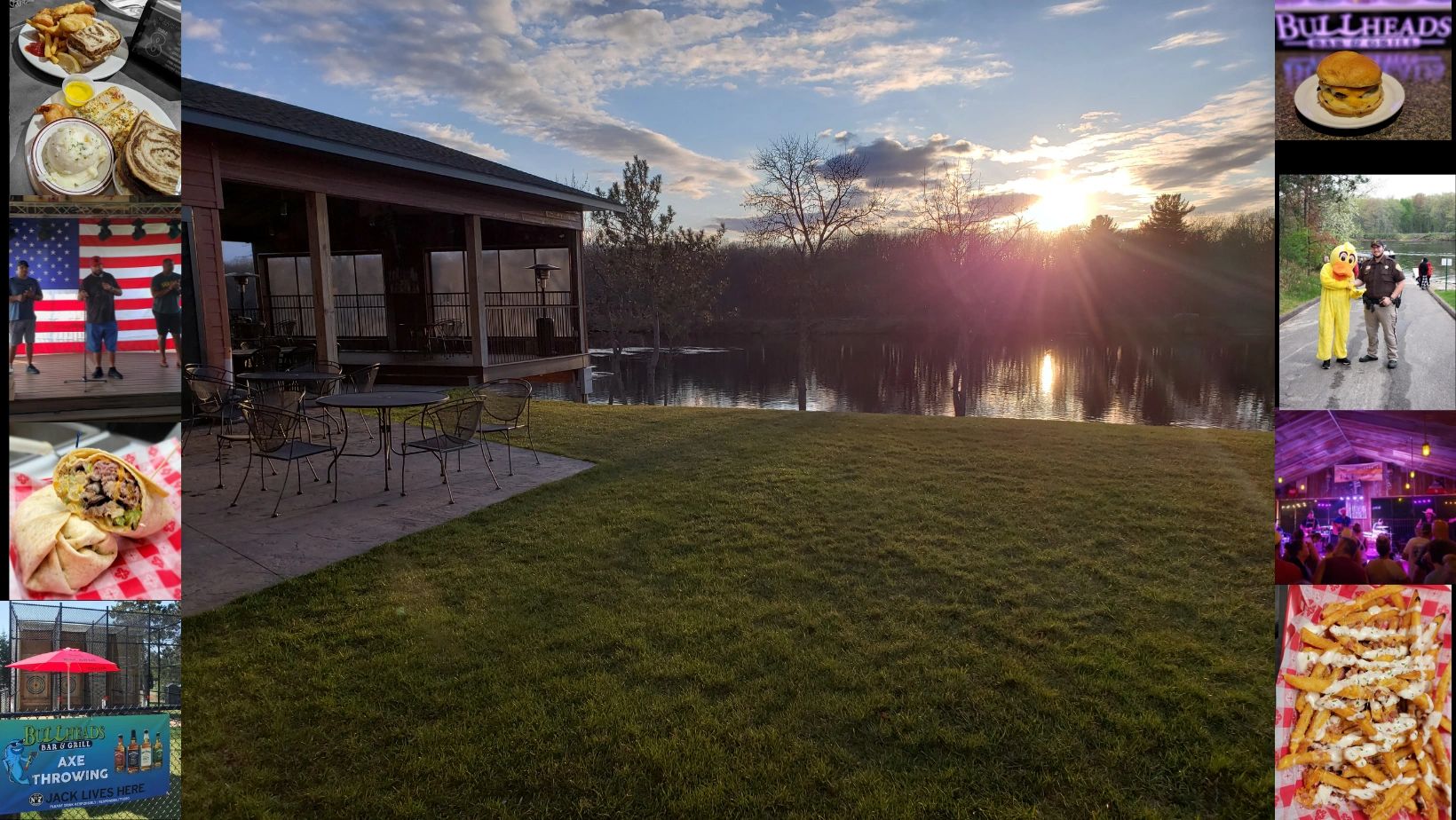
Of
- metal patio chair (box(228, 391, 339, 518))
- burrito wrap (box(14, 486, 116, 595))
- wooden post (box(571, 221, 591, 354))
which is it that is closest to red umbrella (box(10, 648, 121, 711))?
burrito wrap (box(14, 486, 116, 595))

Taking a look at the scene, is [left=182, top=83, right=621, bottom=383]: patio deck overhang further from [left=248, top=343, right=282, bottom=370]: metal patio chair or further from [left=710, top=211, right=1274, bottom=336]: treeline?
[left=710, top=211, right=1274, bottom=336]: treeline

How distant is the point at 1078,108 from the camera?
320 cm

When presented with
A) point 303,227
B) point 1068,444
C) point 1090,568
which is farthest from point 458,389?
point 1090,568

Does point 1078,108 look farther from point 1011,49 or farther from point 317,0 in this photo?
point 317,0

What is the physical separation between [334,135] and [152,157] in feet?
28.3

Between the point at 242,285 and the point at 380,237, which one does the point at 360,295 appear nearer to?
the point at 380,237

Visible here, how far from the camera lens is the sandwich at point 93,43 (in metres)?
1.33

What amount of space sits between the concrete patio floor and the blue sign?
2.78 m

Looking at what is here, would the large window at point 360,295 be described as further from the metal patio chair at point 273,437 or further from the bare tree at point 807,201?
the bare tree at point 807,201

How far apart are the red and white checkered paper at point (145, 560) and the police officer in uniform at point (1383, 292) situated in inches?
81.0

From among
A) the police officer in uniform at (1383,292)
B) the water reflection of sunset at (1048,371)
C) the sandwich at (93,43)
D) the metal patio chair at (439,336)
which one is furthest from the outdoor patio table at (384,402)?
the water reflection of sunset at (1048,371)

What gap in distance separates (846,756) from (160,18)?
2.68 meters

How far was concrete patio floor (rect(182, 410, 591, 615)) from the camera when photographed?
444cm

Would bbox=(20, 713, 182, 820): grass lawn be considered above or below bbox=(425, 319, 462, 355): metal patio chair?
below
